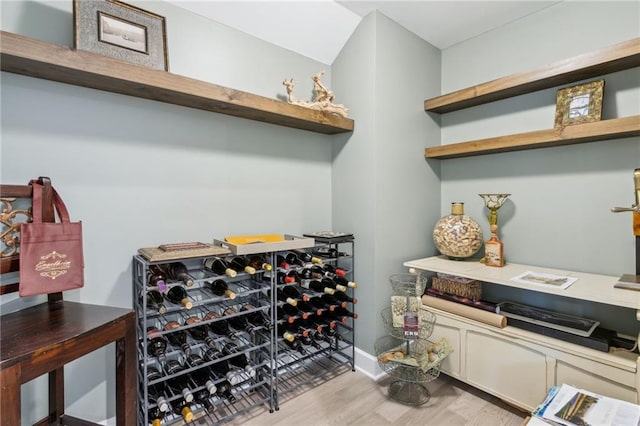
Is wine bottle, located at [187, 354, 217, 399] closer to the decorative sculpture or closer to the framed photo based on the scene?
the decorative sculpture

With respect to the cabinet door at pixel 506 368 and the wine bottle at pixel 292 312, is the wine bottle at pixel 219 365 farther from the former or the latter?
the cabinet door at pixel 506 368

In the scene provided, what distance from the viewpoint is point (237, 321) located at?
181cm

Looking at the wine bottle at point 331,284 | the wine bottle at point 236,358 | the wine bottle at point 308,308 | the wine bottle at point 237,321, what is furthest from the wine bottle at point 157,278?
the wine bottle at point 331,284

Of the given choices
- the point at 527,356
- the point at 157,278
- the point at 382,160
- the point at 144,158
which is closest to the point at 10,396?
the point at 157,278

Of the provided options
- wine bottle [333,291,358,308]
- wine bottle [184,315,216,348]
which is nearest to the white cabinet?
wine bottle [333,291,358,308]

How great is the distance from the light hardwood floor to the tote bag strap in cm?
138

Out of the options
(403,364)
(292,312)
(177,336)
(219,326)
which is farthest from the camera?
(292,312)

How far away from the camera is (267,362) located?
1.87 meters

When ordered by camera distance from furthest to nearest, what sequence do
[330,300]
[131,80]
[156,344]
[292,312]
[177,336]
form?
1. [330,300]
2. [292,312]
3. [177,336]
4. [156,344]
5. [131,80]

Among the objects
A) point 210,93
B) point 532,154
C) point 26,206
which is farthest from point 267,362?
point 532,154

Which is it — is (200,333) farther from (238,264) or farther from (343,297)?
(343,297)

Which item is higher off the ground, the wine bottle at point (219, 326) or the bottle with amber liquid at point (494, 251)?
the bottle with amber liquid at point (494, 251)

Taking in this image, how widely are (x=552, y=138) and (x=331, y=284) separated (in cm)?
164

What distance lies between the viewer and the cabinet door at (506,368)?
1.60 metres
